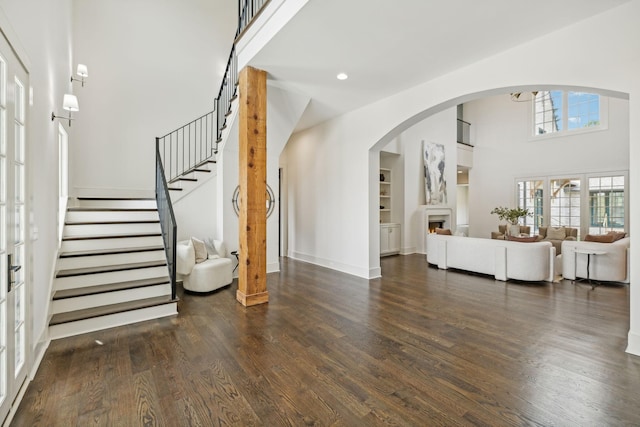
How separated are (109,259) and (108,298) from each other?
677 mm

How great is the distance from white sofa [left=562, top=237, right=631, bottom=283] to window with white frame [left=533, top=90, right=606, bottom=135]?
488cm

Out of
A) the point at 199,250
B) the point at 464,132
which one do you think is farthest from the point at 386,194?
the point at 199,250

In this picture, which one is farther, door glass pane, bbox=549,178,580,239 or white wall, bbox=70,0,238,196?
door glass pane, bbox=549,178,580,239

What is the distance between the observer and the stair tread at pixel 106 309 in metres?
3.05

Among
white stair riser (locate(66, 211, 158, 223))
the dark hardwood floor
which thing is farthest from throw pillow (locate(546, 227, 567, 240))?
white stair riser (locate(66, 211, 158, 223))

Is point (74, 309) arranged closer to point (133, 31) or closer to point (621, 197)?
point (133, 31)

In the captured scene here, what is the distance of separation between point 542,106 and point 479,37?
8.21 metres

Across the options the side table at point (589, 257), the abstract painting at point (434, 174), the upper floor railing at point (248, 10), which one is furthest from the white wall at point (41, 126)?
the abstract painting at point (434, 174)

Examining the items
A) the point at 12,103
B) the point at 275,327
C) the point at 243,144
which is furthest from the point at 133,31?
the point at 275,327

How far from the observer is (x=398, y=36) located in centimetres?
321

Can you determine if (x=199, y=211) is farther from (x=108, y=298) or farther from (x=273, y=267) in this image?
(x=108, y=298)

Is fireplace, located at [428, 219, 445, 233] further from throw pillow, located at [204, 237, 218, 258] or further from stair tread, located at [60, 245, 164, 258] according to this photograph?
stair tread, located at [60, 245, 164, 258]

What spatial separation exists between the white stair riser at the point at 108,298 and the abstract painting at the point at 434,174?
7.38m

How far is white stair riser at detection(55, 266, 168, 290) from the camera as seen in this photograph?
343cm
